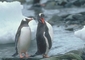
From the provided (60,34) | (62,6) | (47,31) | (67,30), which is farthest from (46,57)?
(62,6)

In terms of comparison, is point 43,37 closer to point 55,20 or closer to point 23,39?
point 23,39

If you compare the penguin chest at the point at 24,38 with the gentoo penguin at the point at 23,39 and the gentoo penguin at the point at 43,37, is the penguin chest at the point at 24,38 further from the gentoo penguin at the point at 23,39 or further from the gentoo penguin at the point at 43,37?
the gentoo penguin at the point at 43,37

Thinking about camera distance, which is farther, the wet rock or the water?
the wet rock

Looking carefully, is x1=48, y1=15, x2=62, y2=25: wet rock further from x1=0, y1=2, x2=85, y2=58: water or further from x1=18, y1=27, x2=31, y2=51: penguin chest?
x1=18, y1=27, x2=31, y2=51: penguin chest

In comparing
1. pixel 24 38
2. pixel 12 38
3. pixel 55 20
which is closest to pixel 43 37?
pixel 24 38

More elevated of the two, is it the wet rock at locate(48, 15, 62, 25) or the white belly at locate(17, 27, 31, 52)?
the white belly at locate(17, 27, 31, 52)

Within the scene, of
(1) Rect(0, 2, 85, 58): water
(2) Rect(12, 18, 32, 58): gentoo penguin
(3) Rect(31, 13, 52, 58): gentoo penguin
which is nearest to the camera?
(3) Rect(31, 13, 52, 58): gentoo penguin

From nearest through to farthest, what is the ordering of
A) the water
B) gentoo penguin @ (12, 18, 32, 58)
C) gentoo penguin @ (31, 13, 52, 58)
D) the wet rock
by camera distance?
1. gentoo penguin @ (31, 13, 52, 58)
2. gentoo penguin @ (12, 18, 32, 58)
3. the water
4. the wet rock

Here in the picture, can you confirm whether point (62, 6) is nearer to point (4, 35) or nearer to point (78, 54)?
point (4, 35)

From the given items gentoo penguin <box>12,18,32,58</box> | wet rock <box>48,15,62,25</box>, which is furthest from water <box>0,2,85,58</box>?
wet rock <box>48,15,62,25</box>

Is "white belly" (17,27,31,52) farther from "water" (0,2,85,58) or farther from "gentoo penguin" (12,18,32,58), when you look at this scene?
"water" (0,2,85,58)

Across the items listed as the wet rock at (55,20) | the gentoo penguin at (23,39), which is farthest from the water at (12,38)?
the wet rock at (55,20)

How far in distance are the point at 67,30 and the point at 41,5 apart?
26.6 ft

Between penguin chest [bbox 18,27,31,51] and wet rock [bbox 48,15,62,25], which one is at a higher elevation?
penguin chest [bbox 18,27,31,51]
